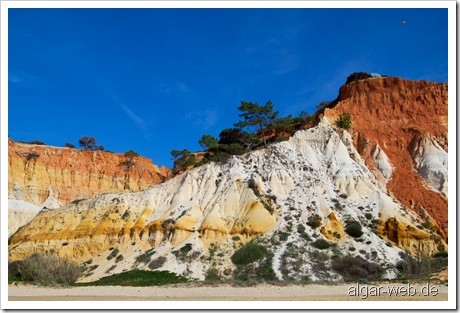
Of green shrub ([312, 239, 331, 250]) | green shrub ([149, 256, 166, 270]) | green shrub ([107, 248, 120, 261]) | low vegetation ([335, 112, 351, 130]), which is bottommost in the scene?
green shrub ([149, 256, 166, 270])

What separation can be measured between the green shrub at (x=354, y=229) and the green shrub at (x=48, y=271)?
60.9ft

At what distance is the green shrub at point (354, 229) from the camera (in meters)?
34.2

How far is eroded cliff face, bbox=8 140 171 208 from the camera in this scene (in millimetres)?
60562

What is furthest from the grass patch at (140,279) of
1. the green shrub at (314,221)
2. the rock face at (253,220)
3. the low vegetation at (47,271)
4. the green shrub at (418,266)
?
the green shrub at (418,266)

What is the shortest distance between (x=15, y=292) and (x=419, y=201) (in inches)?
1124

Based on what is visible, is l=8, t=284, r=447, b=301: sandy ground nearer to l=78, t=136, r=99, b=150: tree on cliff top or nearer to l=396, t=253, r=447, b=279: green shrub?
l=396, t=253, r=447, b=279: green shrub

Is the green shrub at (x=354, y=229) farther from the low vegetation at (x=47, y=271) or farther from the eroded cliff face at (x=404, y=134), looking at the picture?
the low vegetation at (x=47, y=271)

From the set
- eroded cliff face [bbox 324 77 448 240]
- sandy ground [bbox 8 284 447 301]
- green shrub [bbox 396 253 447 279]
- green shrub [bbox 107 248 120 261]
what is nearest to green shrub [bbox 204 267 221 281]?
sandy ground [bbox 8 284 447 301]

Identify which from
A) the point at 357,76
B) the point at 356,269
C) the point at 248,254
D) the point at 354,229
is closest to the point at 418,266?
the point at 356,269

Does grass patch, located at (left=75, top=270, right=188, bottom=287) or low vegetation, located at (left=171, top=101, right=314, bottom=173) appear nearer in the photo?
grass patch, located at (left=75, top=270, right=188, bottom=287)

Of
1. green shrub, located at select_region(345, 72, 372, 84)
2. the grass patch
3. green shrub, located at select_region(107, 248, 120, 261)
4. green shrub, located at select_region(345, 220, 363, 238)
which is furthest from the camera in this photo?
green shrub, located at select_region(345, 72, 372, 84)

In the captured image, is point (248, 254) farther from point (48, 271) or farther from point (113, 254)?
point (48, 271)

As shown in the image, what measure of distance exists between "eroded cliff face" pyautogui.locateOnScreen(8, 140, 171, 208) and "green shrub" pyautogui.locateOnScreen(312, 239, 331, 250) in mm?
37787

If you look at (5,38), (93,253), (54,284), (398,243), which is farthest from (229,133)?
(5,38)
